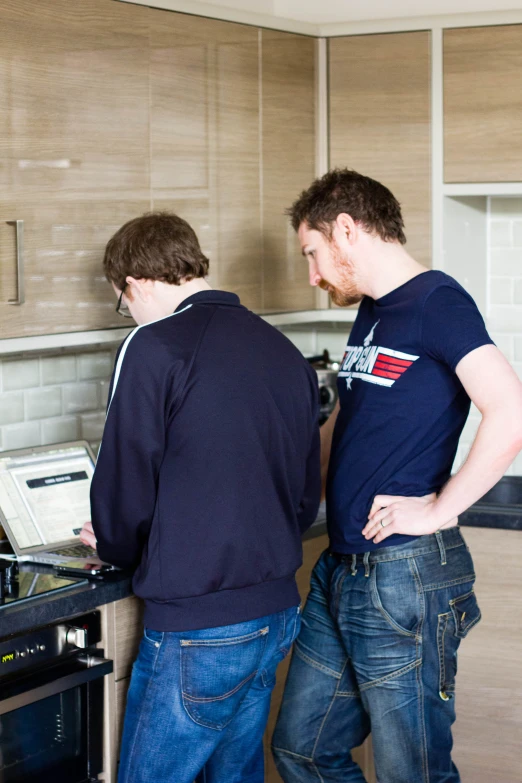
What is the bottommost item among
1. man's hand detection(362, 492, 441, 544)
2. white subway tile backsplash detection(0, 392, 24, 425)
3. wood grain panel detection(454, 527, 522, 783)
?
wood grain panel detection(454, 527, 522, 783)

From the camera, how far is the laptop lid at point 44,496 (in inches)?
92.7

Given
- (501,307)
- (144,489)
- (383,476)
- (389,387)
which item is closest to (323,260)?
(389,387)

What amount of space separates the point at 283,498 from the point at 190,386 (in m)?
0.31

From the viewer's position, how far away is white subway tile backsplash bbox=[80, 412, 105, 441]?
2936 millimetres

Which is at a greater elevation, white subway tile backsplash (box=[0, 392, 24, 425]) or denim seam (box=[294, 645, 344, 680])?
white subway tile backsplash (box=[0, 392, 24, 425])

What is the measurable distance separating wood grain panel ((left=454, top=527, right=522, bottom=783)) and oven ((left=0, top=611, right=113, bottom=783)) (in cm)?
111

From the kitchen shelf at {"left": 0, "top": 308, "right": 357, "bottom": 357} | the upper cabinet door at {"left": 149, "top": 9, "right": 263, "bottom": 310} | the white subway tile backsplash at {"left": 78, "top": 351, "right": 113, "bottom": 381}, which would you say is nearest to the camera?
the kitchen shelf at {"left": 0, "top": 308, "right": 357, "bottom": 357}

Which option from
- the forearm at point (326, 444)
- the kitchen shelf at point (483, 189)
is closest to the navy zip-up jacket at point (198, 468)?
the forearm at point (326, 444)

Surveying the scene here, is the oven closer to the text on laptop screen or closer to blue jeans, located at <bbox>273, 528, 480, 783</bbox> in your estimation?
the text on laptop screen

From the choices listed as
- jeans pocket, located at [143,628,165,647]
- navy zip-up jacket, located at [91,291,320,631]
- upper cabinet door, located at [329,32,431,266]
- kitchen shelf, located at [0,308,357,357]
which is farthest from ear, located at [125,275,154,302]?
upper cabinet door, located at [329,32,431,266]

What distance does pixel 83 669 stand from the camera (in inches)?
81.4

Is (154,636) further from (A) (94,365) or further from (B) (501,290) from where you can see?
(B) (501,290)

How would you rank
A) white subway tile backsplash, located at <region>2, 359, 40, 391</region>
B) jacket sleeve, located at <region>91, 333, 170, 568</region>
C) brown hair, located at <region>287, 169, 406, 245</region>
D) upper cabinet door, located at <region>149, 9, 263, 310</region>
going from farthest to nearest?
1. white subway tile backsplash, located at <region>2, 359, 40, 391</region>
2. upper cabinet door, located at <region>149, 9, 263, 310</region>
3. brown hair, located at <region>287, 169, 406, 245</region>
4. jacket sleeve, located at <region>91, 333, 170, 568</region>

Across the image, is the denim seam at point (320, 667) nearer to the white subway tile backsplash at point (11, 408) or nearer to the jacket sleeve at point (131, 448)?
the jacket sleeve at point (131, 448)
